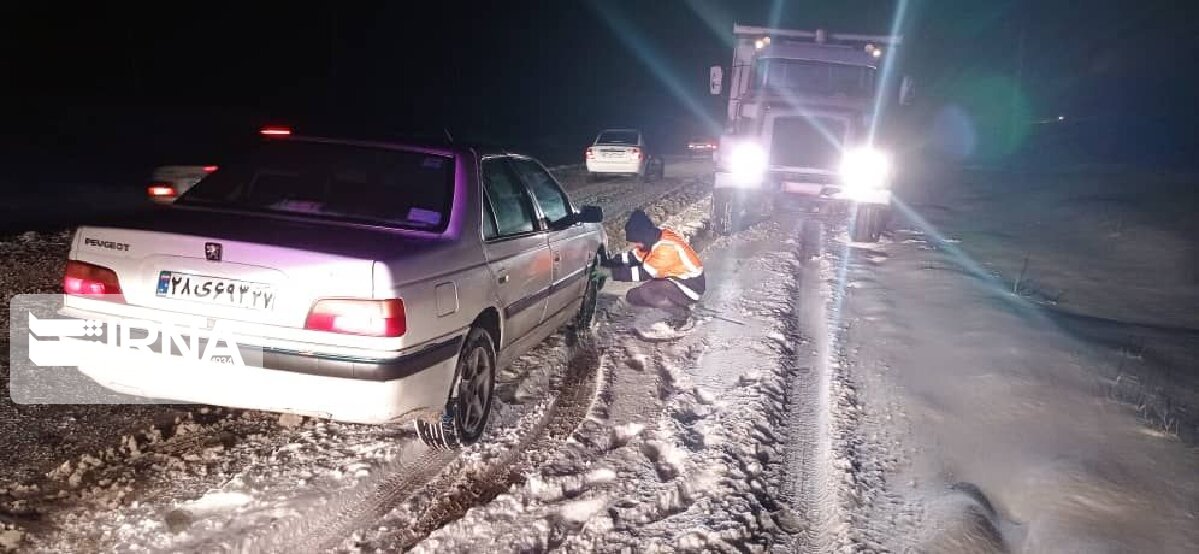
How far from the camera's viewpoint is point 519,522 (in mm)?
3350

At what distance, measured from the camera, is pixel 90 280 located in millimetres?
3387

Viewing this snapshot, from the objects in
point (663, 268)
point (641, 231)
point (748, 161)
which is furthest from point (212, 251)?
point (748, 161)

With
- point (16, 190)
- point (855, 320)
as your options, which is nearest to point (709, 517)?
point (855, 320)

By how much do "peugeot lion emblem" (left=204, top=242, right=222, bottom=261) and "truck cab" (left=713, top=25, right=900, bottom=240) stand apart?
919 centimetres

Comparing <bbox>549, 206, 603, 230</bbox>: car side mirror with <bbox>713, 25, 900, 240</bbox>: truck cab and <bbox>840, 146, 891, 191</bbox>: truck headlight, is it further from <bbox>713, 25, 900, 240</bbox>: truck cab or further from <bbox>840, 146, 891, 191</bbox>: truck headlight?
<bbox>840, 146, 891, 191</bbox>: truck headlight

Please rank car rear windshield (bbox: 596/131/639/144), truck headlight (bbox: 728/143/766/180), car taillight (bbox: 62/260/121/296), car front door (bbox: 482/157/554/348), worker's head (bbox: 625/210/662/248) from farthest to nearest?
car rear windshield (bbox: 596/131/639/144)
truck headlight (bbox: 728/143/766/180)
worker's head (bbox: 625/210/662/248)
car front door (bbox: 482/157/554/348)
car taillight (bbox: 62/260/121/296)

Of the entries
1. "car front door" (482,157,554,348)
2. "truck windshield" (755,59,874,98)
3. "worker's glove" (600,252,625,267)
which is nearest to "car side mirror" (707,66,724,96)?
"truck windshield" (755,59,874,98)

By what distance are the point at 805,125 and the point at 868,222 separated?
5.67 ft

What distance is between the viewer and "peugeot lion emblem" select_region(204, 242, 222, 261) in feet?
10.5

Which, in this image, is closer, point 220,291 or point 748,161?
point 220,291

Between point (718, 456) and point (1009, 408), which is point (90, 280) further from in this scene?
point (1009, 408)

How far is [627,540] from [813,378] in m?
2.60

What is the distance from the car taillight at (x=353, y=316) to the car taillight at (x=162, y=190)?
6014mm

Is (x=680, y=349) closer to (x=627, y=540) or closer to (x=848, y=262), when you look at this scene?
(x=627, y=540)
